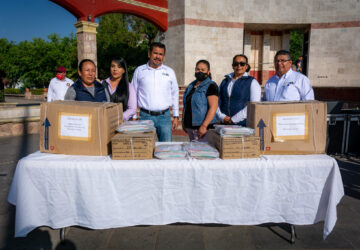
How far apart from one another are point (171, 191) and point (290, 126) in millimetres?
1195

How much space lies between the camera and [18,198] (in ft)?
6.94

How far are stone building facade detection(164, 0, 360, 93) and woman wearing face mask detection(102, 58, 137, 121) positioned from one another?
900 centimetres

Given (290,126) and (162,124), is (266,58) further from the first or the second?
(290,126)

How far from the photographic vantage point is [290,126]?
2182mm

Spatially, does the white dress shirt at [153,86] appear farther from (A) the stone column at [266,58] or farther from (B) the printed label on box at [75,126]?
(A) the stone column at [266,58]

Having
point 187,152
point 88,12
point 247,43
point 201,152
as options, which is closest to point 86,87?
point 187,152

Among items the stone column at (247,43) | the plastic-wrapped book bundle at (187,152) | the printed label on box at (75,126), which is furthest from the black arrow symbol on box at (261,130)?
the stone column at (247,43)

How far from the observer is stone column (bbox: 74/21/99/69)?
1052 centimetres

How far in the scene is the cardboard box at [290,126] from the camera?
2172 millimetres

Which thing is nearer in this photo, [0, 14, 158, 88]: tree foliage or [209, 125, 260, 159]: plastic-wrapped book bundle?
[209, 125, 260, 159]: plastic-wrapped book bundle

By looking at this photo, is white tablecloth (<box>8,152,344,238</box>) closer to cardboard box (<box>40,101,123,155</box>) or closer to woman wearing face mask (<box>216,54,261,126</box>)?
cardboard box (<box>40,101,123,155</box>)

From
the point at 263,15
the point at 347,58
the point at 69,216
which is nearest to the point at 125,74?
the point at 69,216

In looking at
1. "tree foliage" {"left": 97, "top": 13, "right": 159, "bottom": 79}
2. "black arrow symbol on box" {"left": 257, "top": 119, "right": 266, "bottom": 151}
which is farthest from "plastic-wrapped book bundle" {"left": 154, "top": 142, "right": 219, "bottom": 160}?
"tree foliage" {"left": 97, "top": 13, "right": 159, "bottom": 79}

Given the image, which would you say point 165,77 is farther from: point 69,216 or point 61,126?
point 69,216
